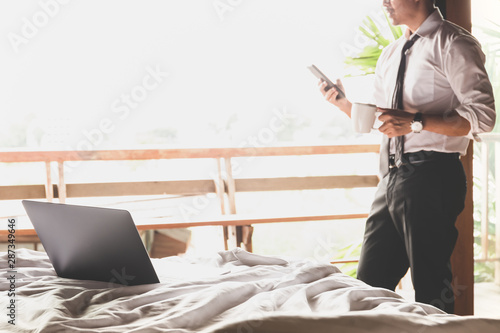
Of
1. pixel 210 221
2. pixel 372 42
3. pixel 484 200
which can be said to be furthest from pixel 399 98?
pixel 484 200

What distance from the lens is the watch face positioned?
156 cm

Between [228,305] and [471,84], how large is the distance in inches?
39.7

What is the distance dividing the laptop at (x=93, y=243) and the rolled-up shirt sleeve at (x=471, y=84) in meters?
1.02

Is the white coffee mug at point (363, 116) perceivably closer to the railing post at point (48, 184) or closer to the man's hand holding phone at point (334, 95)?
the man's hand holding phone at point (334, 95)

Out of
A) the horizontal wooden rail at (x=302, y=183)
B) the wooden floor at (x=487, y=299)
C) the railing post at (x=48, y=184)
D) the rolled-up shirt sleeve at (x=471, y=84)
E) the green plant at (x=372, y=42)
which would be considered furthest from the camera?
the horizontal wooden rail at (x=302, y=183)

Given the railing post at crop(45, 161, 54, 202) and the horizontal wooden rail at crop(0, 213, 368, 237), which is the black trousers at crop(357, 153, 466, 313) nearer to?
the horizontal wooden rail at crop(0, 213, 368, 237)

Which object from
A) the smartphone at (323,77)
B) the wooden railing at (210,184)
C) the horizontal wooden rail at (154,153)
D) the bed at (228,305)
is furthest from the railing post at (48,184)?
the smartphone at (323,77)

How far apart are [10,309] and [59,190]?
7.05ft

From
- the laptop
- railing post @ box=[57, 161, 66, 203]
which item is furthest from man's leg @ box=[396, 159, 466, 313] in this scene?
railing post @ box=[57, 161, 66, 203]

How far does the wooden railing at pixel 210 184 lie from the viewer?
2.91 metres

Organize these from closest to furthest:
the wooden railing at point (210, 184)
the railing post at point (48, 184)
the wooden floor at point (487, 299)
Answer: the wooden floor at point (487, 299), the wooden railing at point (210, 184), the railing post at point (48, 184)

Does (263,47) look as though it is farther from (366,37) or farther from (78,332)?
(78,332)

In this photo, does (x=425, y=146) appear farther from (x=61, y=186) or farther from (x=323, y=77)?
(x=61, y=186)

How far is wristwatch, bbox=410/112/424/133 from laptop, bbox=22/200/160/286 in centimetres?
88
